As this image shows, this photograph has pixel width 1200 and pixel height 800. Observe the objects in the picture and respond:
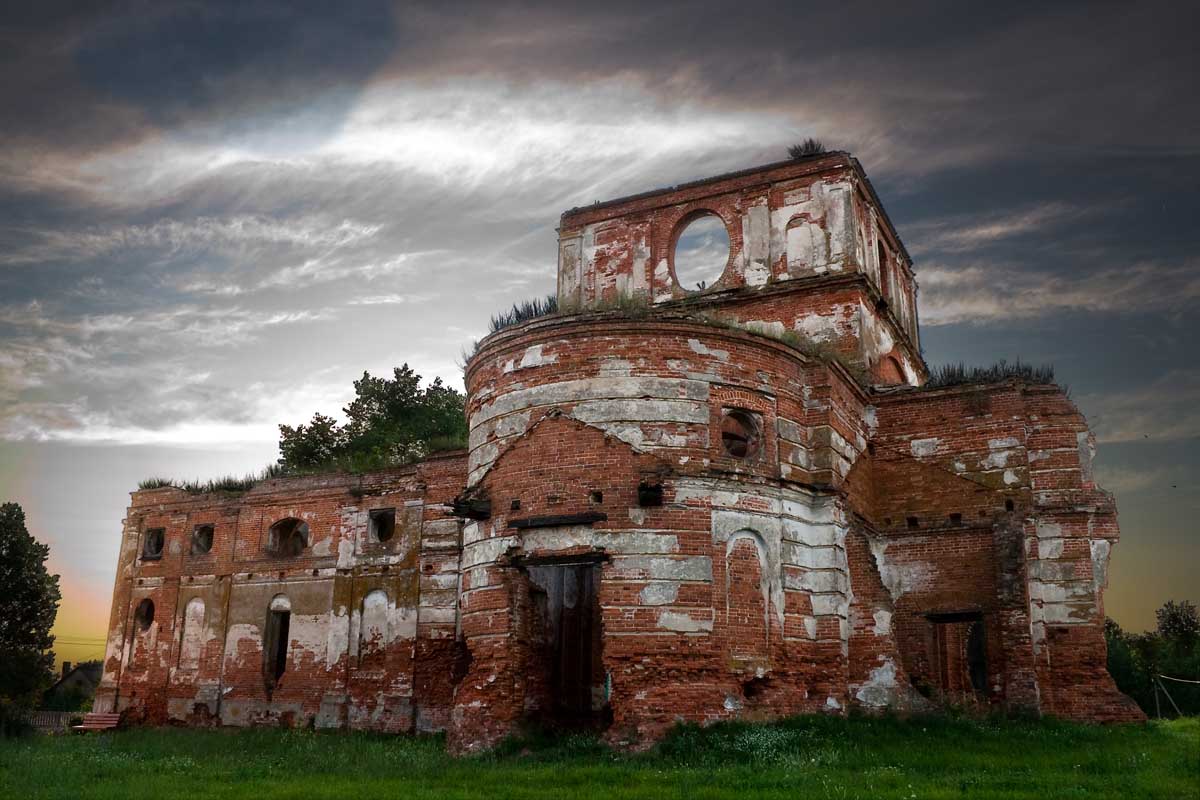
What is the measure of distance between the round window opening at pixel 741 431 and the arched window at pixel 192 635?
47.0 ft

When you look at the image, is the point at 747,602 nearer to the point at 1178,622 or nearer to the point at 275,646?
the point at 275,646

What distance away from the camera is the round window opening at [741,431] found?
1522 cm

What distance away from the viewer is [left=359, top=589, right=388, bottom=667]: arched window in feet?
68.7

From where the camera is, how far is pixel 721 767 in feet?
38.3

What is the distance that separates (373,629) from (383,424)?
14.4 m

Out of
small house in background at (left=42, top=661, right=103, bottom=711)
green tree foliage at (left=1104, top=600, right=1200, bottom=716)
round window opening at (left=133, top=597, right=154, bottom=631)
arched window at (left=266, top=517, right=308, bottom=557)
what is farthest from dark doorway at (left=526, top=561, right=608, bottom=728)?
small house in background at (left=42, top=661, right=103, bottom=711)

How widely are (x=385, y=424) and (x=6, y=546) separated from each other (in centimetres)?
1292

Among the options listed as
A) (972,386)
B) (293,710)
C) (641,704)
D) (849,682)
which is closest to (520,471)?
(641,704)

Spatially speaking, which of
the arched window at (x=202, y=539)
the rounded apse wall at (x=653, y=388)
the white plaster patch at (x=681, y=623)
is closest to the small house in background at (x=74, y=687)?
the arched window at (x=202, y=539)

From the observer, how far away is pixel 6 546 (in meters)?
24.0

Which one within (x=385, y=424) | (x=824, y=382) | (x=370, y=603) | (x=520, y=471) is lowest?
(x=370, y=603)

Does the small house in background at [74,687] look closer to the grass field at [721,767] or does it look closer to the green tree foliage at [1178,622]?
the grass field at [721,767]

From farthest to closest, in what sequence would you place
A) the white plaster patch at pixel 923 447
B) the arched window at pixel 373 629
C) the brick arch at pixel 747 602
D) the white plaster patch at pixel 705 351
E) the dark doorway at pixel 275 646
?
the dark doorway at pixel 275 646, the arched window at pixel 373 629, the white plaster patch at pixel 923 447, the white plaster patch at pixel 705 351, the brick arch at pixel 747 602

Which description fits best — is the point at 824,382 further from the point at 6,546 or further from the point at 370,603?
the point at 6,546
